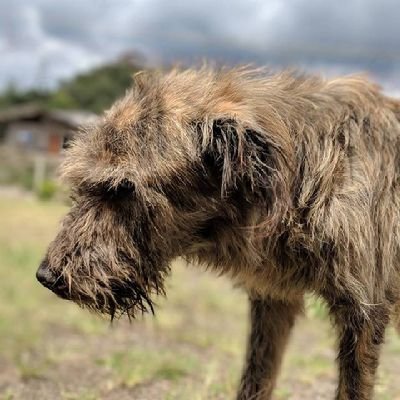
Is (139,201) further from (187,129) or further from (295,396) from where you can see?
(295,396)

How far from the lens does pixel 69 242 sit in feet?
10.4

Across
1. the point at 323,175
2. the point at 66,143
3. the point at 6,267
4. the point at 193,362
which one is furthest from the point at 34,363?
the point at 6,267

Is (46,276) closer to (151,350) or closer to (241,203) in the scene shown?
(241,203)

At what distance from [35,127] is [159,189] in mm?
54961

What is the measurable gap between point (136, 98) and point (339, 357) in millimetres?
1645

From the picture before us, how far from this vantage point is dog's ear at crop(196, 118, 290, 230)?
10.0 feet

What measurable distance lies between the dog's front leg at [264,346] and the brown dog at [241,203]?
66 cm

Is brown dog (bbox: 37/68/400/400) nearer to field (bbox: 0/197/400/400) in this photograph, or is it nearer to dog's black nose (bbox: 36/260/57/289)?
dog's black nose (bbox: 36/260/57/289)

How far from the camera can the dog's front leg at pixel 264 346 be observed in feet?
13.6

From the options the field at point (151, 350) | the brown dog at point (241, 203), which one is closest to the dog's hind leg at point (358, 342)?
the brown dog at point (241, 203)

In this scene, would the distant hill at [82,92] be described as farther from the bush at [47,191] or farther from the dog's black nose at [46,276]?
the dog's black nose at [46,276]

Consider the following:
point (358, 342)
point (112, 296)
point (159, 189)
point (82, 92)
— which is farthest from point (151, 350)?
point (82, 92)

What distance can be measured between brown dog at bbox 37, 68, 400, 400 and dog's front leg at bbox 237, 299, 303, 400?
2.16 ft

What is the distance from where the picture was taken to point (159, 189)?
3129mm
